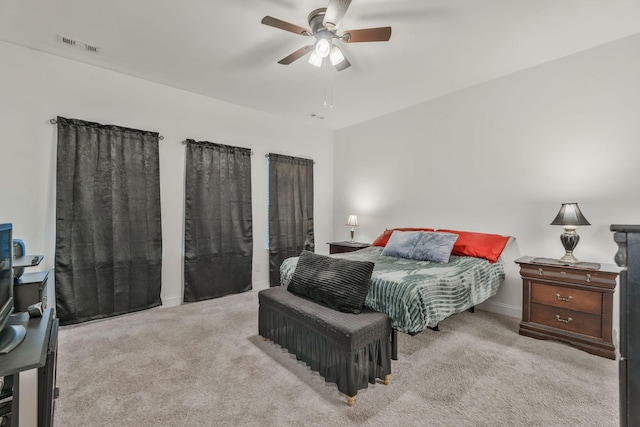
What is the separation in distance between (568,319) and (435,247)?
4.07 ft

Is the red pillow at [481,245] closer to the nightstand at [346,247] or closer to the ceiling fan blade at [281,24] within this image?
the nightstand at [346,247]

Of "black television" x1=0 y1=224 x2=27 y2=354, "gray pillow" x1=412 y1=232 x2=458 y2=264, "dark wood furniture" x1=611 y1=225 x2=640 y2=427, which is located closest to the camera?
"dark wood furniture" x1=611 y1=225 x2=640 y2=427

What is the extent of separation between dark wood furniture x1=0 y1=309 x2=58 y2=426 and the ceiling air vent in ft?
8.16

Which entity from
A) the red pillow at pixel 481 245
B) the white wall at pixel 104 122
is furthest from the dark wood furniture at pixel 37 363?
the red pillow at pixel 481 245

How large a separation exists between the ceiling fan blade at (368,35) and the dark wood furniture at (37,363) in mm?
2584

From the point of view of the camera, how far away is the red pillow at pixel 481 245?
314 cm

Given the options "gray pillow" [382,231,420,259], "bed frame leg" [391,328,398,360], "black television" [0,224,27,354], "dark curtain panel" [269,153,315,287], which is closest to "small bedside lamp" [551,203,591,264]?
"gray pillow" [382,231,420,259]

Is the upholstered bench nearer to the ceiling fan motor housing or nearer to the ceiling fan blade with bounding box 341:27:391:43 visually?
the ceiling fan blade with bounding box 341:27:391:43

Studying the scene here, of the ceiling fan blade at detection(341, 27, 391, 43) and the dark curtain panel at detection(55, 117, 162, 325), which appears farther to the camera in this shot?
the dark curtain panel at detection(55, 117, 162, 325)

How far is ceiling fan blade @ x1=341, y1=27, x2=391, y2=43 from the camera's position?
208 cm

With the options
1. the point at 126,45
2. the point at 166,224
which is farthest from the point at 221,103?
the point at 166,224

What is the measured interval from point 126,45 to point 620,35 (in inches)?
178

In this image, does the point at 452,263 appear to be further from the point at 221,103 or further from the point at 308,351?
the point at 221,103

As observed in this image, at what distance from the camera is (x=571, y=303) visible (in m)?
2.53
